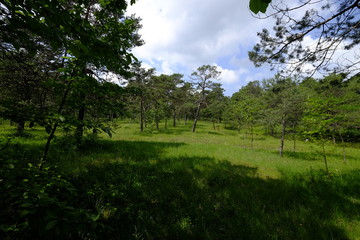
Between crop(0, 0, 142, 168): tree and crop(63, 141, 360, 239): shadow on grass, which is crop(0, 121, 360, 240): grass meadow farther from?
crop(0, 0, 142, 168): tree

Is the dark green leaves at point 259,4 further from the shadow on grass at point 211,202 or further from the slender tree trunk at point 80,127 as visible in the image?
the shadow on grass at point 211,202

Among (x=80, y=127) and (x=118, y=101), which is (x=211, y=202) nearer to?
(x=80, y=127)

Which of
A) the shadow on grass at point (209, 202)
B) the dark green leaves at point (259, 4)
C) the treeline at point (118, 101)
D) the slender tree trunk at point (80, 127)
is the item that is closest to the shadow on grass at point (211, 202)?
the shadow on grass at point (209, 202)

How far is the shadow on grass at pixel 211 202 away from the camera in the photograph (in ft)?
8.41

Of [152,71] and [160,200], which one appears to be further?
[152,71]

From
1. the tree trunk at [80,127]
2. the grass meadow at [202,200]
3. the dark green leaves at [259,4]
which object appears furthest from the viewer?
the grass meadow at [202,200]

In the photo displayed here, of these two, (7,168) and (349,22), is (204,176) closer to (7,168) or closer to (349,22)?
(7,168)

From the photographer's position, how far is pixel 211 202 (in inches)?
138

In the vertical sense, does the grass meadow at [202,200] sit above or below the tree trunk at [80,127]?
below

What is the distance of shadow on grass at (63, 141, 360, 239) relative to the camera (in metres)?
2.56

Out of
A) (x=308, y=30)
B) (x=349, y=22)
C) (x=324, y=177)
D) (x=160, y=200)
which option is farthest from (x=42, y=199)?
(x=324, y=177)

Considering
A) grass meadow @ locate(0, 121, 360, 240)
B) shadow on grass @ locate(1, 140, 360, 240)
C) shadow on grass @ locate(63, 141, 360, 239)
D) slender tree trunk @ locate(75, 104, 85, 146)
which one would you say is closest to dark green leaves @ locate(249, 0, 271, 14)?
grass meadow @ locate(0, 121, 360, 240)

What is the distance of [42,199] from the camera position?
3.22ft

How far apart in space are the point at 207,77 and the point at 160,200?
25.0 metres
